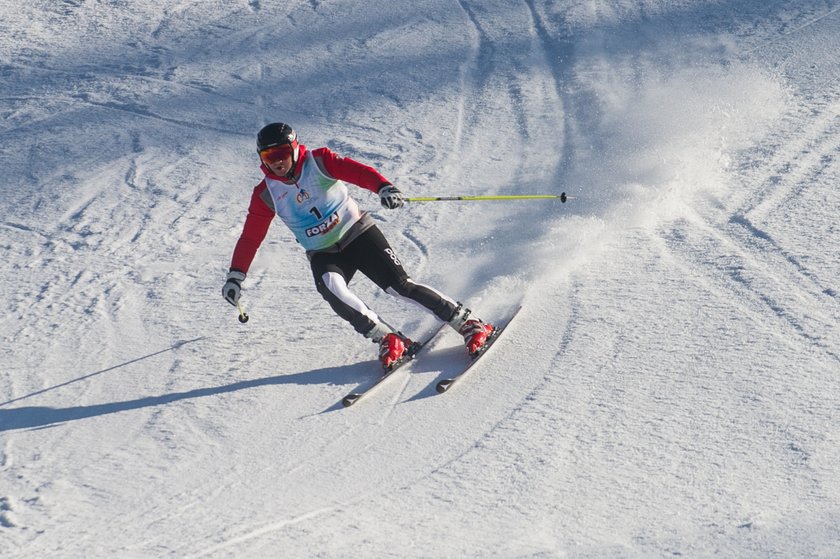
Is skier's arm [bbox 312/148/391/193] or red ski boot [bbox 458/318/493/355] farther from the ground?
skier's arm [bbox 312/148/391/193]

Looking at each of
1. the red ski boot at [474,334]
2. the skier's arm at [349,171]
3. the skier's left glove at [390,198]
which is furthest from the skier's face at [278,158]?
the red ski boot at [474,334]

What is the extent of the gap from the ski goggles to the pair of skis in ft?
4.47

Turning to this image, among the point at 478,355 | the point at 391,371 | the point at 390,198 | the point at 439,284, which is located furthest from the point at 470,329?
the point at 439,284

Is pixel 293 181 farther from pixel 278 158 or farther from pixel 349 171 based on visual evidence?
pixel 349 171

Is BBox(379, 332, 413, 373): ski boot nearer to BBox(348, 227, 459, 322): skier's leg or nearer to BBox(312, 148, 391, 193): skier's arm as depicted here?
BBox(348, 227, 459, 322): skier's leg

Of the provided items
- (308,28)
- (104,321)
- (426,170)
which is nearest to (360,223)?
(104,321)

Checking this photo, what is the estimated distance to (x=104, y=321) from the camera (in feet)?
24.0

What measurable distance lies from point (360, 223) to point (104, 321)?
6.77 feet

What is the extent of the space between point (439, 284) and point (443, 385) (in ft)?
4.95

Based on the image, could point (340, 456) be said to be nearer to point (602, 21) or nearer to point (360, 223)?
point (360, 223)

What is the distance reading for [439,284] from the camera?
745 cm

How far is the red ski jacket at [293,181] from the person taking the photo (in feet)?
20.4

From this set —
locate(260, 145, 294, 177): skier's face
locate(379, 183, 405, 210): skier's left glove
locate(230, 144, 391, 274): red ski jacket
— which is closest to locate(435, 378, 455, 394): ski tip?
locate(379, 183, 405, 210): skier's left glove

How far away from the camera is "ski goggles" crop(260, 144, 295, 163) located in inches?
238
